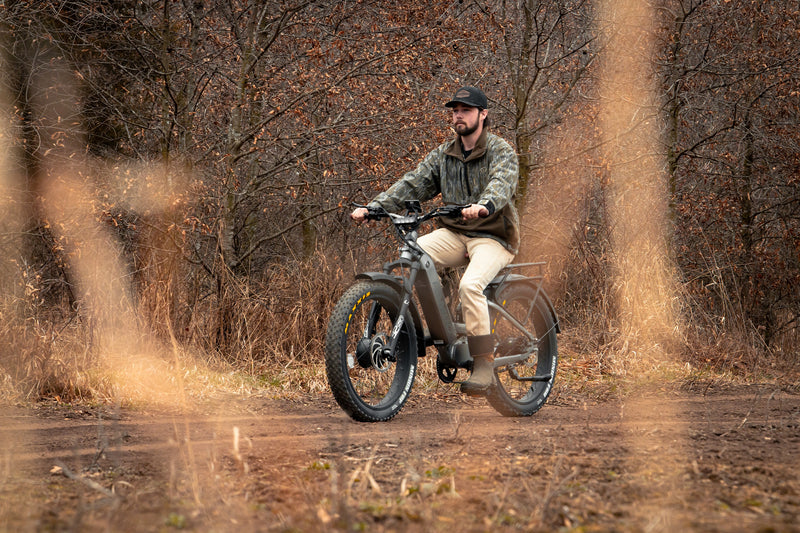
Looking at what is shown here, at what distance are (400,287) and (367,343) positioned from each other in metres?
0.51

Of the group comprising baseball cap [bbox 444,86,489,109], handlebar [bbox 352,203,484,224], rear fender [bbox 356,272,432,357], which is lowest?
rear fender [bbox 356,272,432,357]

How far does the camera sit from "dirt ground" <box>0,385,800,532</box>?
10.3ft

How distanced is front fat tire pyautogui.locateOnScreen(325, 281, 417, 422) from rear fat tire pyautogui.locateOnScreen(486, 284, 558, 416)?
2.16 ft

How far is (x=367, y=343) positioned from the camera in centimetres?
558

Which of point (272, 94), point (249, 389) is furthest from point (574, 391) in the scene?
point (272, 94)

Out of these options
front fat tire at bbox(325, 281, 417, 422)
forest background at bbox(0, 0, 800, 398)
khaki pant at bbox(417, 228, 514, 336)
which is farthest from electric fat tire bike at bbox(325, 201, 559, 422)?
forest background at bbox(0, 0, 800, 398)

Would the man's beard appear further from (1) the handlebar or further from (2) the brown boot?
(2) the brown boot

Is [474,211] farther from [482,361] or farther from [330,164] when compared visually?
[330,164]

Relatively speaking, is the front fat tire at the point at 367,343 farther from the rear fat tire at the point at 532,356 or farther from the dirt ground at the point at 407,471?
the rear fat tire at the point at 532,356

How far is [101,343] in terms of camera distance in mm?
7684

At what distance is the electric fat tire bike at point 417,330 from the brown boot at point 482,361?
0.23 feet

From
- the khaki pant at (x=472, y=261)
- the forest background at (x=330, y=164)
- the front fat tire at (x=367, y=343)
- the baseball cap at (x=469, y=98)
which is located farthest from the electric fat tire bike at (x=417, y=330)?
the forest background at (x=330, y=164)

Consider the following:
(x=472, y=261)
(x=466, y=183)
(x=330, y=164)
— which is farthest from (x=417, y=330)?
(x=330, y=164)

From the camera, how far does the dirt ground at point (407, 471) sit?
3135 millimetres
